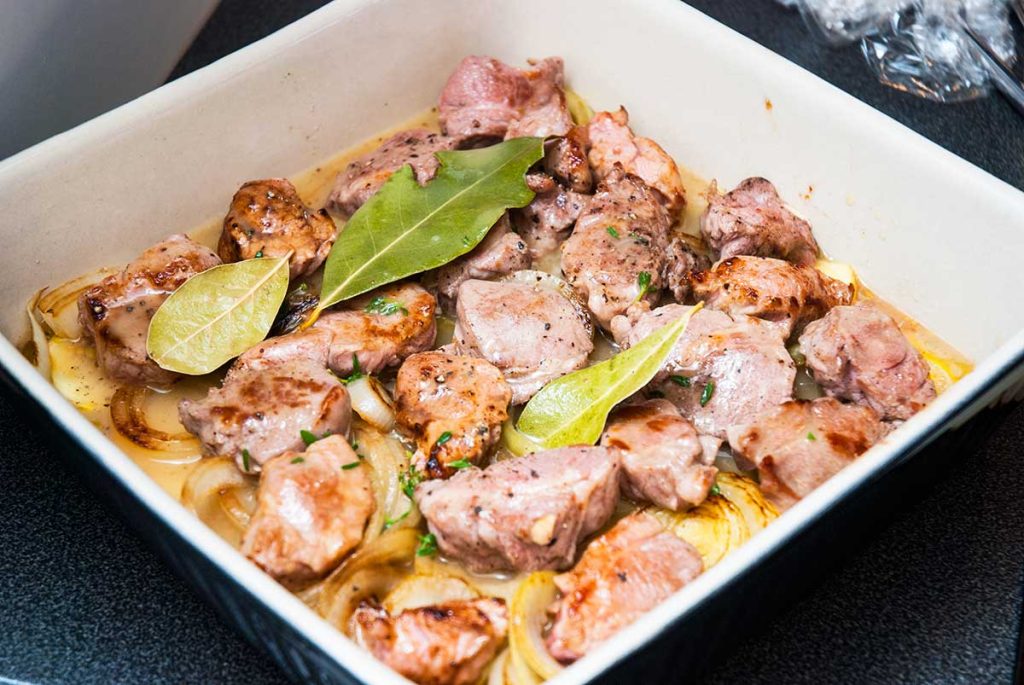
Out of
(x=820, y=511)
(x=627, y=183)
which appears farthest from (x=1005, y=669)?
(x=627, y=183)

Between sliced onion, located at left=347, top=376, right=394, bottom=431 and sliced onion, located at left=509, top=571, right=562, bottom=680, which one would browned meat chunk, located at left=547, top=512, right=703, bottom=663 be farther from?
sliced onion, located at left=347, top=376, right=394, bottom=431

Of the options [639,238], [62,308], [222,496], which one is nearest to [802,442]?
[639,238]

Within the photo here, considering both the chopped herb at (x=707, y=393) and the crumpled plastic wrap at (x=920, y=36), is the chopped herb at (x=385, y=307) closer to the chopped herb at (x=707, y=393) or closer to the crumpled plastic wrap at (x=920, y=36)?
the chopped herb at (x=707, y=393)

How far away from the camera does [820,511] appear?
1622 millimetres

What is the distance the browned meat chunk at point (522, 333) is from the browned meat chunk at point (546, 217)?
0.23 metres

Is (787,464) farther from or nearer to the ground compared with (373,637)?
farther from the ground

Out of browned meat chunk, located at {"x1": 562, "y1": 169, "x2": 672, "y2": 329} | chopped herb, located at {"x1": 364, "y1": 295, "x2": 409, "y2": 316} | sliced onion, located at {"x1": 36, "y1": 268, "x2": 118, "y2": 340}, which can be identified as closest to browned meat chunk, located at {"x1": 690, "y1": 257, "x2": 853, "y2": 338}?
browned meat chunk, located at {"x1": 562, "y1": 169, "x2": 672, "y2": 329}

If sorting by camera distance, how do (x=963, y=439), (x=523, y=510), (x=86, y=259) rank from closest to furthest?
(x=523, y=510)
(x=963, y=439)
(x=86, y=259)

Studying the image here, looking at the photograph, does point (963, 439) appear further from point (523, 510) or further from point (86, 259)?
point (86, 259)

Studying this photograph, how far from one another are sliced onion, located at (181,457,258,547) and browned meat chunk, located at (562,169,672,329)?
74cm

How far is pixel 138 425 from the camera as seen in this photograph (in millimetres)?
2129

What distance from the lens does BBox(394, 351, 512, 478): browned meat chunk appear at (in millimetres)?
1993

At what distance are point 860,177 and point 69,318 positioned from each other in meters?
1.59

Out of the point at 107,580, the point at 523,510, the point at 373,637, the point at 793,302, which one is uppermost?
the point at 793,302
